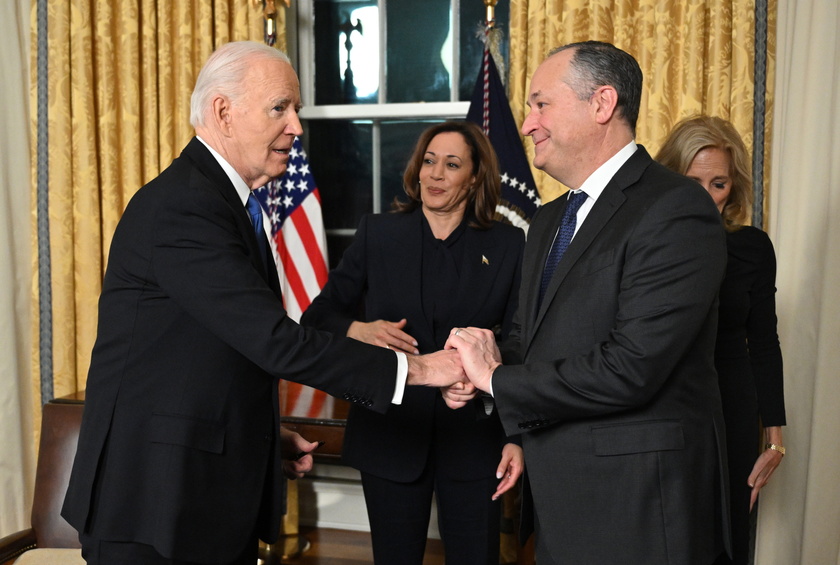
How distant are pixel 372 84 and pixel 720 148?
2117mm

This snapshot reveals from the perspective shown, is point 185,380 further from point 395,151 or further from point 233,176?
point 395,151

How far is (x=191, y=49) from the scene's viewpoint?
3729 mm

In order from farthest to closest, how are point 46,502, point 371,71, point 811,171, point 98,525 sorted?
point 371,71 < point 811,171 < point 46,502 < point 98,525

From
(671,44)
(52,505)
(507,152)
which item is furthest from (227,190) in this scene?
(671,44)

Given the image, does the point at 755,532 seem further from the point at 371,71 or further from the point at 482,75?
the point at 371,71

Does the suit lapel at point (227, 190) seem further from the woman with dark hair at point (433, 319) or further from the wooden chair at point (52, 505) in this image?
the wooden chair at point (52, 505)

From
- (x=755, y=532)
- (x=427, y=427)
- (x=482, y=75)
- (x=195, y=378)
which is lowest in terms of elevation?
(x=755, y=532)

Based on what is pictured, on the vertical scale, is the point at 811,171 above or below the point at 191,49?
below

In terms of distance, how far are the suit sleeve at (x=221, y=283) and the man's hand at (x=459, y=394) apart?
45 centimetres

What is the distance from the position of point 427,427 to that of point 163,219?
103 cm

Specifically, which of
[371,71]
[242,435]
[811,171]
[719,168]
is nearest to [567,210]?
[719,168]

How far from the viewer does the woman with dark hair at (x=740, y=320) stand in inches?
89.7

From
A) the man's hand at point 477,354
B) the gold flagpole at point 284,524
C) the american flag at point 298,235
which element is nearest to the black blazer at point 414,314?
the man's hand at point 477,354

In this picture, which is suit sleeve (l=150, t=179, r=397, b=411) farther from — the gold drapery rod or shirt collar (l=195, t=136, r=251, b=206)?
the gold drapery rod
